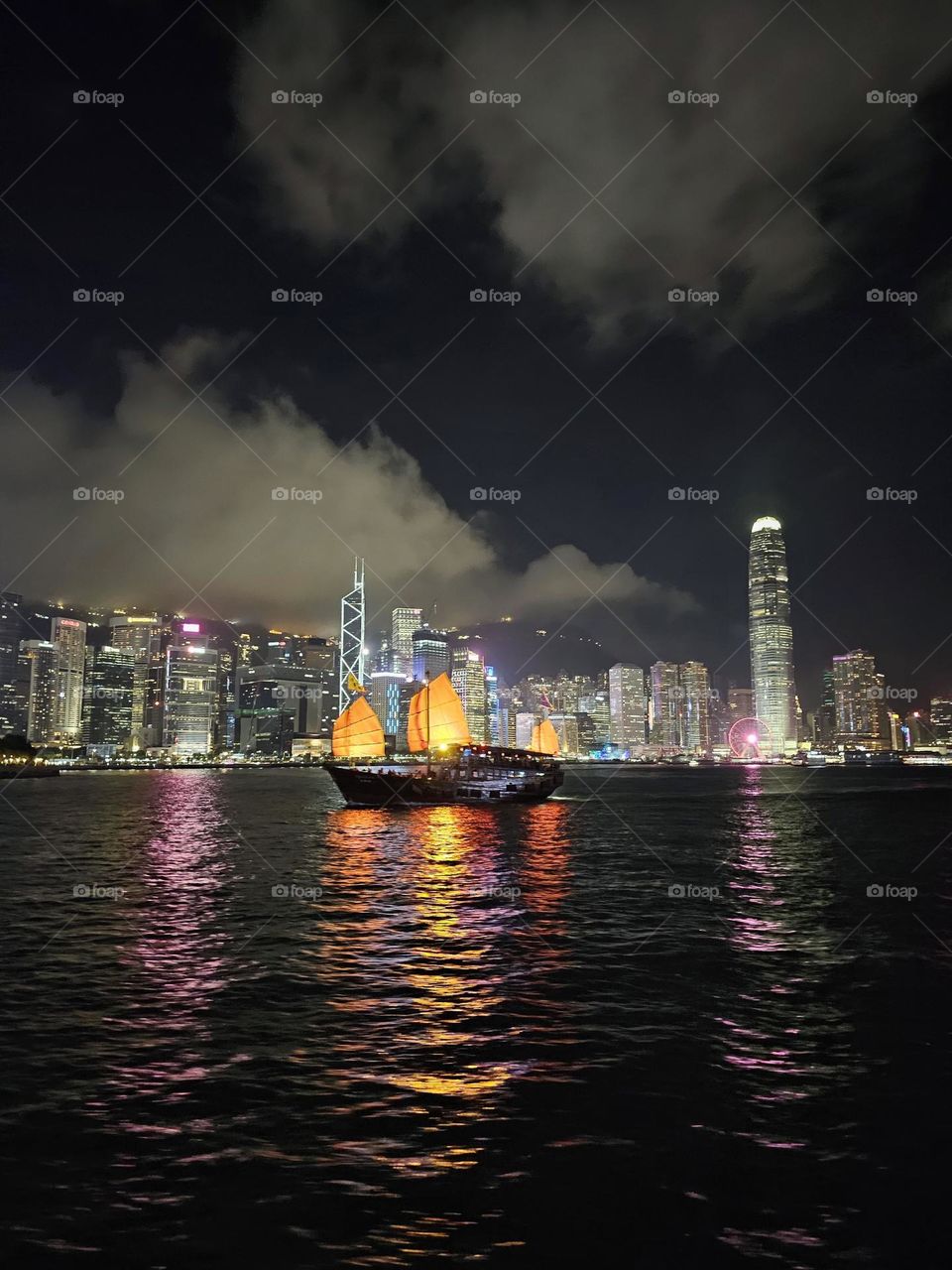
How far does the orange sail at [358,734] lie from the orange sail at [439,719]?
4446mm

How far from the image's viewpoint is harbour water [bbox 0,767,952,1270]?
30.0ft

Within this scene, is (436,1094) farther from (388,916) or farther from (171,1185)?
(388,916)

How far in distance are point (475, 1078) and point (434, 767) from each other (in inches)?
3420

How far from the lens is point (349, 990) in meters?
19.2

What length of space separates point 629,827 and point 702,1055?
185 feet

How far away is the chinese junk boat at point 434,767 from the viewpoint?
92.8 meters

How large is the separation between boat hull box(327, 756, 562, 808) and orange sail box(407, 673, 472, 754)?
5103 millimetres

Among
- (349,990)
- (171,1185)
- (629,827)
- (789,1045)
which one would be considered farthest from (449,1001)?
(629,827)

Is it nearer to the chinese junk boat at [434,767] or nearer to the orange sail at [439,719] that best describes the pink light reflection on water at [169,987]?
the chinese junk boat at [434,767]

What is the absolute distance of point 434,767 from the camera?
3937 inches
